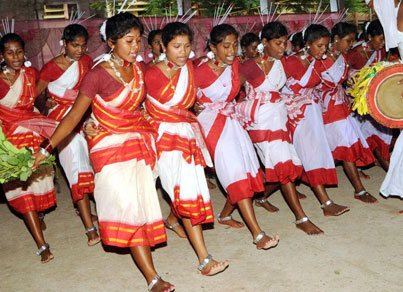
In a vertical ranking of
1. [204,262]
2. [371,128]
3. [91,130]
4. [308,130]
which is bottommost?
[204,262]

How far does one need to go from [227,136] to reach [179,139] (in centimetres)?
59

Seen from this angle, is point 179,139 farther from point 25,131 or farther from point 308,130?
point 308,130

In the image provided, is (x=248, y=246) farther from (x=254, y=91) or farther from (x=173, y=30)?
(x=173, y=30)

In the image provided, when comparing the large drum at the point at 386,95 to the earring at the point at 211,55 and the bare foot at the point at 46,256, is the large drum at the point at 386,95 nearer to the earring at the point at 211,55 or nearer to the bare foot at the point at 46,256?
the earring at the point at 211,55

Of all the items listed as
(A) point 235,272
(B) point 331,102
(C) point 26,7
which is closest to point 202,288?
(A) point 235,272

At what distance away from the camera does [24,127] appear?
4438mm

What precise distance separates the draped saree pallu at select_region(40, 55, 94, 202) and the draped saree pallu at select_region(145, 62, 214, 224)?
3.91ft

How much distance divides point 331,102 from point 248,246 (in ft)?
6.44

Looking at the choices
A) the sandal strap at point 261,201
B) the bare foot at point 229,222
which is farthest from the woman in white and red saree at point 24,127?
the sandal strap at point 261,201

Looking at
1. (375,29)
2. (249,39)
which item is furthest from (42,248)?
(375,29)

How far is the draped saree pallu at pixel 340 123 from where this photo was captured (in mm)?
5273

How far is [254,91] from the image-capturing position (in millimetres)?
4609

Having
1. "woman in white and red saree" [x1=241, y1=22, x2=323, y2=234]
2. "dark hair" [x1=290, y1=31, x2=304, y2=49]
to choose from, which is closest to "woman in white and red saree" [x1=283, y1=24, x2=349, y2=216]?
"woman in white and red saree" [x1=241, y1=22, x2=323, y2=234]

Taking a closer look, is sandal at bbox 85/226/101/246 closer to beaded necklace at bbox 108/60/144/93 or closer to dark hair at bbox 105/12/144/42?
beaded necklace at bbox 108/60/144/93
